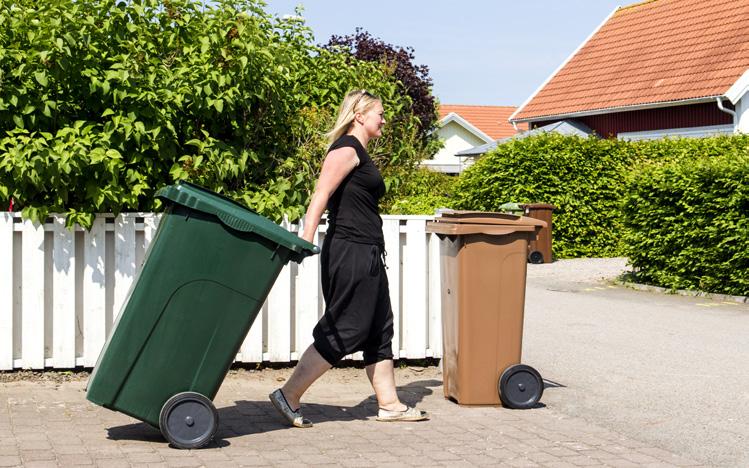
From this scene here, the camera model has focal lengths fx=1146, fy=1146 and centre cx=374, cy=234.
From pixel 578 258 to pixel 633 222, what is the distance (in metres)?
4.72

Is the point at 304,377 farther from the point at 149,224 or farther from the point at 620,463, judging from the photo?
the point at 149,224

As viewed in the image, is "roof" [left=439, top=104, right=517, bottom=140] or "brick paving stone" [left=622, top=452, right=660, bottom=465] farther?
"roof" [left=439, top=104, right=517, bottom=140]

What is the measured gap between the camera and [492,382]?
7055 mm

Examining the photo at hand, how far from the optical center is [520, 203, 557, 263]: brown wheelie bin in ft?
62.6

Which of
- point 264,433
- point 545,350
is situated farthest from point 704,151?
point 264,433

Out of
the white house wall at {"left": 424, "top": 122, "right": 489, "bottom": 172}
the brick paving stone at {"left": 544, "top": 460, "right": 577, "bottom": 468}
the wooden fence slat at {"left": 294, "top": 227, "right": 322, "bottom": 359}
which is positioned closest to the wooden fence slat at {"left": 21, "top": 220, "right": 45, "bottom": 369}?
the wooden fence slat at {"left": 294, "top": 227, "right": 322, "bottom": 359}

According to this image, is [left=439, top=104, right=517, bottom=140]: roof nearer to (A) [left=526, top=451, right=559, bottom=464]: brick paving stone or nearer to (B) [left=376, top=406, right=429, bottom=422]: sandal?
(B) [left=376, top=406, right=429, bottom=422]: sandal

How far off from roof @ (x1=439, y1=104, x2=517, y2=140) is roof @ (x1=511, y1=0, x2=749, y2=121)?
1372 inches

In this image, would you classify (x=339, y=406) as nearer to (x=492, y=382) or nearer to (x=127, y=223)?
(x=492, y=382)

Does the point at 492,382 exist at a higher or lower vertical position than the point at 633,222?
lower

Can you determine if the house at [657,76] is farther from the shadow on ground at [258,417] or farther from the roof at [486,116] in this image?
the roof at [486,116]

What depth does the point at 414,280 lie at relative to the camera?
325 inches

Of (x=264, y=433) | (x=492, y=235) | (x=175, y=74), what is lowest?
(x=264, y=433)

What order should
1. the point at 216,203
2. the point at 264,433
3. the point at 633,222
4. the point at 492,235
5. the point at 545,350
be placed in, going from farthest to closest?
the point at 633,222 < the point at 545,350 < the point at 492,235 < the point at 264,433 < the point at 216,203
